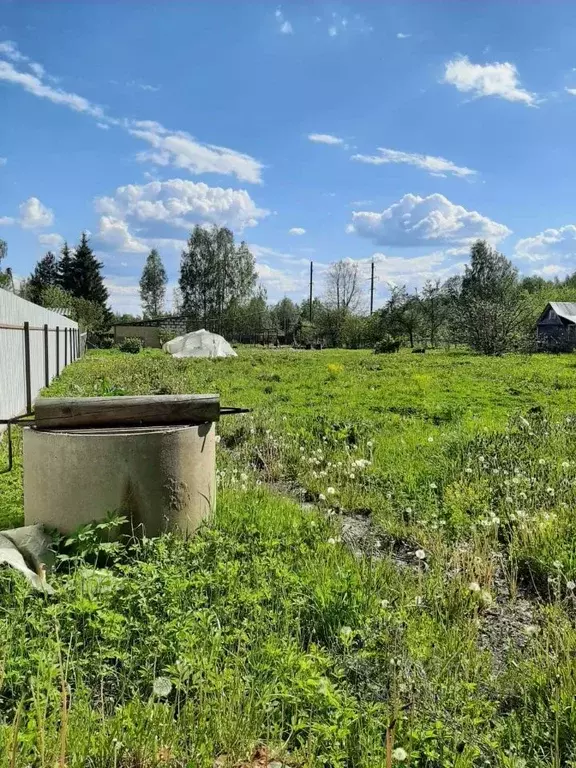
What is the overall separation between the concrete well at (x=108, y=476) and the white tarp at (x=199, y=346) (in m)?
29.8

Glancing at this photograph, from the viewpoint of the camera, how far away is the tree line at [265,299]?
4794 centimetres

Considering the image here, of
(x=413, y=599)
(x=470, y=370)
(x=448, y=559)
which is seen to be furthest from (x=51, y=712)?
(x=470, y=370)

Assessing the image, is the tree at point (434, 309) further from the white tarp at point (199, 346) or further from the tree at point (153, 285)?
the tree at point (153, 285)

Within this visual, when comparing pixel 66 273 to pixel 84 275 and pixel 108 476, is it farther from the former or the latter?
pixel 108 476

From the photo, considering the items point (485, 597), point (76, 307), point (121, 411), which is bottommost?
point (485, 597)

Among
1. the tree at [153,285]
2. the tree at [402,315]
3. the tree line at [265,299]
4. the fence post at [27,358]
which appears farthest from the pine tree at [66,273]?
the fence post at [27,358]

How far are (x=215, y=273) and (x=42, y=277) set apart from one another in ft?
79.3

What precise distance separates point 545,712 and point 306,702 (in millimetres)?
965

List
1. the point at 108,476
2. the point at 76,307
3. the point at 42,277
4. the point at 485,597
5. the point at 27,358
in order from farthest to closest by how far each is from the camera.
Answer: the point at 42,277, the point at 76,307, the point at 27,358, the point at 108,476, the point at 485,597

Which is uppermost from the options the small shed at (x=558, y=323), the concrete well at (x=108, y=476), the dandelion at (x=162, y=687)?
the small shed at (x=558, y=323)

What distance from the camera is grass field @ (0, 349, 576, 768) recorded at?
193 cm

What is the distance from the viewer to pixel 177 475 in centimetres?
353

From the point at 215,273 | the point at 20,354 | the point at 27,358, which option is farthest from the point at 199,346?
the point at 215,273

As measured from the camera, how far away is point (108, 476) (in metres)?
3.35
